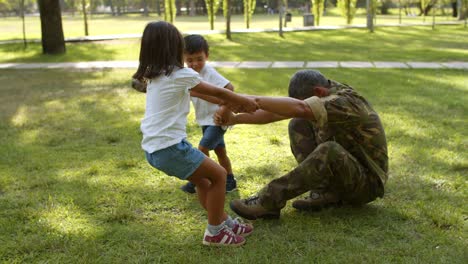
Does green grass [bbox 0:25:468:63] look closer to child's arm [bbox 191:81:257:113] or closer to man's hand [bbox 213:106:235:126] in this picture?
man's hand [bbox 213:106:235:126]

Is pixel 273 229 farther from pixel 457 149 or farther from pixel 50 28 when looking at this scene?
pixel 50 28

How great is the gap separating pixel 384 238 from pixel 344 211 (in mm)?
415

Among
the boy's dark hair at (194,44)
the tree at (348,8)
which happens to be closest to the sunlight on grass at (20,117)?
the boy's dark hair at (194,44)

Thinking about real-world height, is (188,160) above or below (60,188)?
above

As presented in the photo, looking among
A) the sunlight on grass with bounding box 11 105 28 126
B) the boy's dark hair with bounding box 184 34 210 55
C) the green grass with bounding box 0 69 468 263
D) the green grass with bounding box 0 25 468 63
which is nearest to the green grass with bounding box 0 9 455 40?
the green grass with bounding box 0 25 468 63

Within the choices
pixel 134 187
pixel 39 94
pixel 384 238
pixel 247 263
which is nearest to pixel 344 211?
pixel 384 238

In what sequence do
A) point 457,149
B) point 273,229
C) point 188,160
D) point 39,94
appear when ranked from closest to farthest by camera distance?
1. point 188,160
2. point 273,229
3. point 457,149
4. point 39,94

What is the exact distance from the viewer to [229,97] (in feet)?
8.88

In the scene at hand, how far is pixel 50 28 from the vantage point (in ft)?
46.5

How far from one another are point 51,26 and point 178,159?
42.0 ft

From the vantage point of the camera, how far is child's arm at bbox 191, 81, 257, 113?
2.65 meters

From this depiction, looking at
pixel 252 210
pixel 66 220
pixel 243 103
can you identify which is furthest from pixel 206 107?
pixel 66 220

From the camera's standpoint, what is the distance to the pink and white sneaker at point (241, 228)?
3.05 meters

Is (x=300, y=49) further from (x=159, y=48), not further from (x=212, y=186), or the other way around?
(x=159, y=48)
